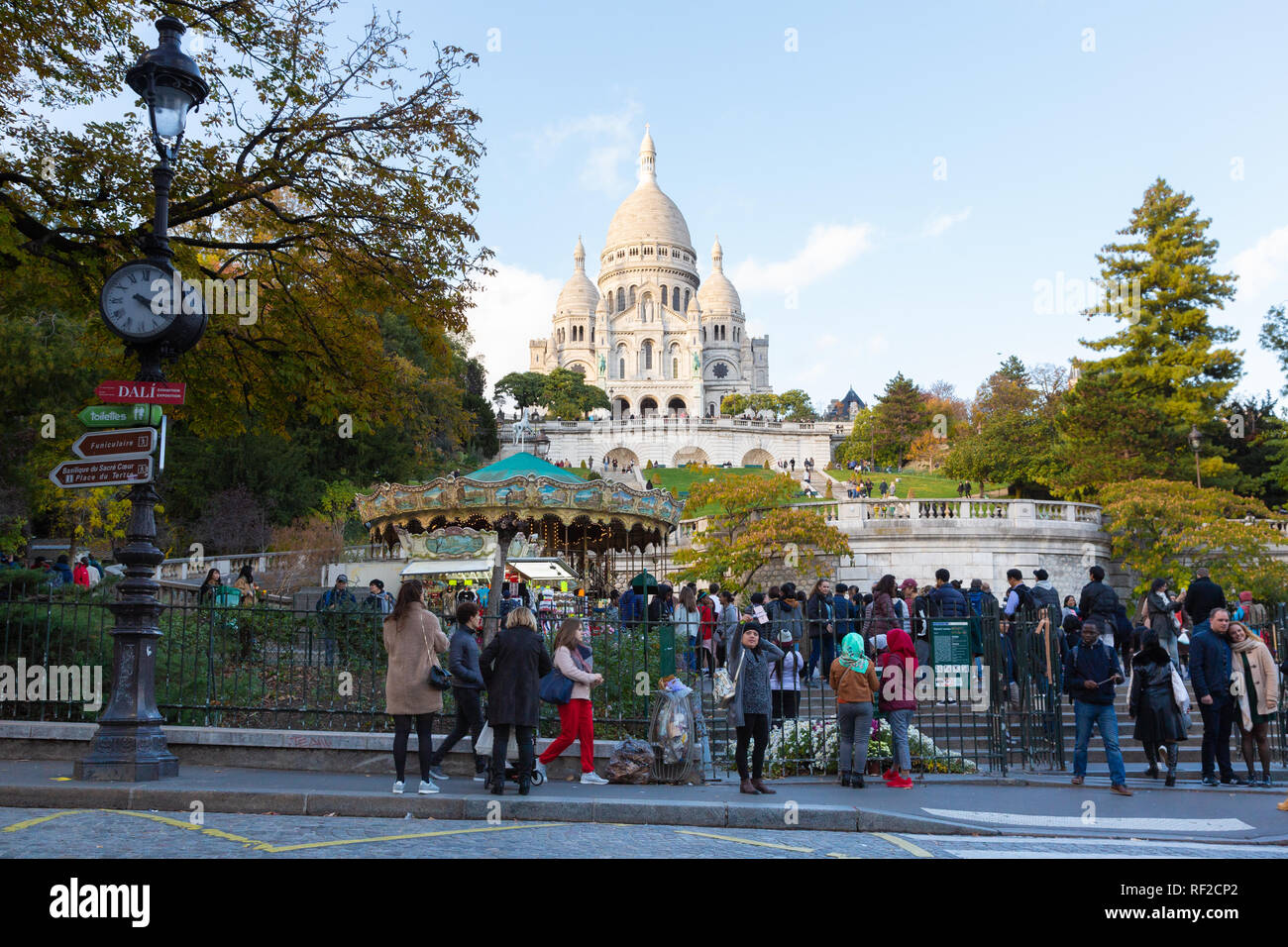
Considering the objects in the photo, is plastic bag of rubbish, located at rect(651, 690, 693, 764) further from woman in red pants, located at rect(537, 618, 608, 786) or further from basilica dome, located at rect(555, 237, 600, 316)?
basilica dome, located at rect(555, 237, 600, 316)

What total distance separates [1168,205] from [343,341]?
36.4 m

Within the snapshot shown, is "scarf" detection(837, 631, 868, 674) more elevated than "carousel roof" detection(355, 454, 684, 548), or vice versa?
"carousel roof" detection(355, 454, 684, 548)

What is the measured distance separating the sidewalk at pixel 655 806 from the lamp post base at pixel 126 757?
11 centimetres

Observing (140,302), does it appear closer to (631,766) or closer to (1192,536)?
(631,766)

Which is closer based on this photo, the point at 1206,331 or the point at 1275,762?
the point at 1275,762

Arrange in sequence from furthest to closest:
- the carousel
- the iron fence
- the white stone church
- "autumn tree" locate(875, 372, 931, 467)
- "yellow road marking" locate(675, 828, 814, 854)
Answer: the white stone church
"autumn tree" locate(875, 372, 931, 467)
the carousel
the iron fence
"yellow road marking" locate(675, 828, 814, 854)

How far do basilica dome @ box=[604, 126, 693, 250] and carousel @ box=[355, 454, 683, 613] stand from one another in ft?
357

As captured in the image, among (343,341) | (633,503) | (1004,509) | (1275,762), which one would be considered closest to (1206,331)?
(1004,509)

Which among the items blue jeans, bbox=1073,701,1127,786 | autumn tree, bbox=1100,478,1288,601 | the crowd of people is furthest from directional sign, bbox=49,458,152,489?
autumn tree, bbox=1100,478,1288,601

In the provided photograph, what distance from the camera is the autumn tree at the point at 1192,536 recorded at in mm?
29094

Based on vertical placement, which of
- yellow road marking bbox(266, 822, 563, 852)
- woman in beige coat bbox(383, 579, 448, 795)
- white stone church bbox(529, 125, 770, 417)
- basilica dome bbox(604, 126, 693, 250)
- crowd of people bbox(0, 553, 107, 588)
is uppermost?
basilica dome bbox(604, 126, 693, 250)

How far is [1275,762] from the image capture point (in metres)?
11.6

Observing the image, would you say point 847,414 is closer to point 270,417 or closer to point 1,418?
point 1,418

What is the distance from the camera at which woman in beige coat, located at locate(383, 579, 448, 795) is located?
26.3ft
